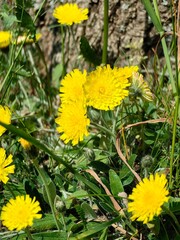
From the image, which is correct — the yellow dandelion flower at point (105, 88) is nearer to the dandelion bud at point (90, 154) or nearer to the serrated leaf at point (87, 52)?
the dandelion bud at point (90, 154)

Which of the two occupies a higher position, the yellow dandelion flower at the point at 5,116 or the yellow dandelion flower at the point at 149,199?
the yellow dandelion flower at the point at 5,116

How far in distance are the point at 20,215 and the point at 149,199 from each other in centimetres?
33

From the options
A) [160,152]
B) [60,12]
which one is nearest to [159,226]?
[160,152]

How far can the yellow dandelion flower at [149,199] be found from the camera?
1.40 m

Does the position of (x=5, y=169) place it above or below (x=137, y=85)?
below

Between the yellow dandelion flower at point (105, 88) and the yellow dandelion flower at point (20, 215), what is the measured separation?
34 cm

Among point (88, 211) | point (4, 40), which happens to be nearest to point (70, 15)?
point (4, 40)

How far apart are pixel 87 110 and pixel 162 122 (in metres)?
0.31

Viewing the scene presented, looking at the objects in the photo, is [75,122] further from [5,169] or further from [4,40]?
[4,40]

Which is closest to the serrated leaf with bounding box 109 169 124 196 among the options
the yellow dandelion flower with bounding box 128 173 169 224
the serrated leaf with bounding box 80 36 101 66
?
the yellow dandelion flower with bounding box 128 173 169 224

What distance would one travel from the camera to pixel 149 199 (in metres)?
1.41

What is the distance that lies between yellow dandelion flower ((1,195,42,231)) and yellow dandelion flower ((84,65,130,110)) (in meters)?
0.34

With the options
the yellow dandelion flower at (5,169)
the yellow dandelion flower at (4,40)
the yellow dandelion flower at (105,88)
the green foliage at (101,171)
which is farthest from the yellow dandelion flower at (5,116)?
the yellow dandelion flower at (4,40)

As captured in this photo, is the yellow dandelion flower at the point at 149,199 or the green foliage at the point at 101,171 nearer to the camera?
the yellow dandelion flower at the point at 149,199
